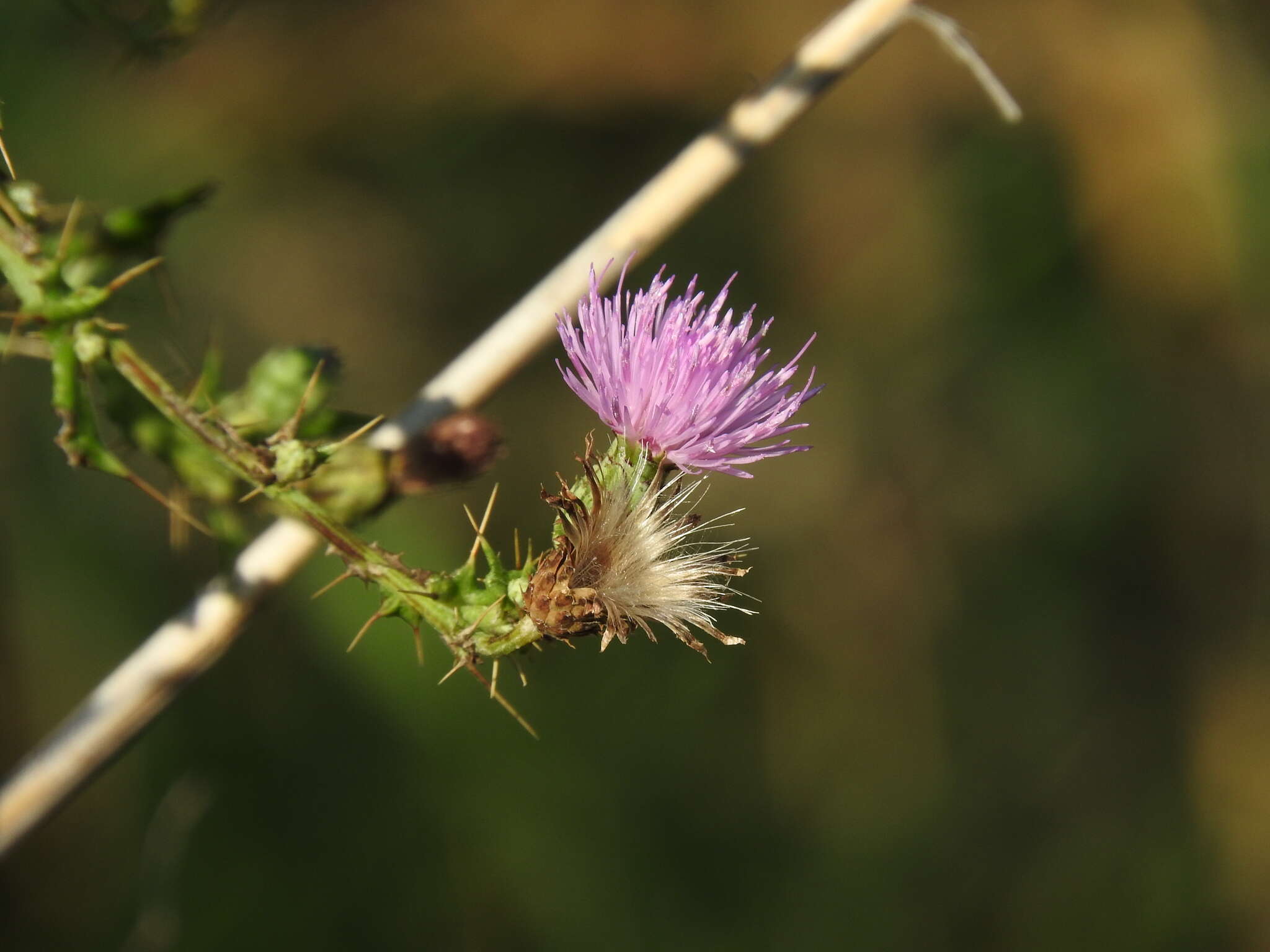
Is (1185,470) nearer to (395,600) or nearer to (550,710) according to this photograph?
(550,710)

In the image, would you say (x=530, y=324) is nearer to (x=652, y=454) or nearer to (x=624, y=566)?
(x=652, y=454)

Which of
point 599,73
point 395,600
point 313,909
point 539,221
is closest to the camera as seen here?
point 395,600

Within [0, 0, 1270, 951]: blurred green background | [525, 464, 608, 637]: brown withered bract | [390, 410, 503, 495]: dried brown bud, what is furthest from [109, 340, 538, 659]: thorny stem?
[0, 0, 1270, 951]: blurred green background

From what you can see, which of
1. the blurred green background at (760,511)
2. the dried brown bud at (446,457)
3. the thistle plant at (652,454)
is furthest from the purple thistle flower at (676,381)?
the blurred green background at (760,511)

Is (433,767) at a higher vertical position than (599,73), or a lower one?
lower

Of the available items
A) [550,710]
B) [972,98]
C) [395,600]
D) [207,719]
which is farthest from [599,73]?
[395,600]

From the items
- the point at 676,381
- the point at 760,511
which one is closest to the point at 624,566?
the point at 676,381
